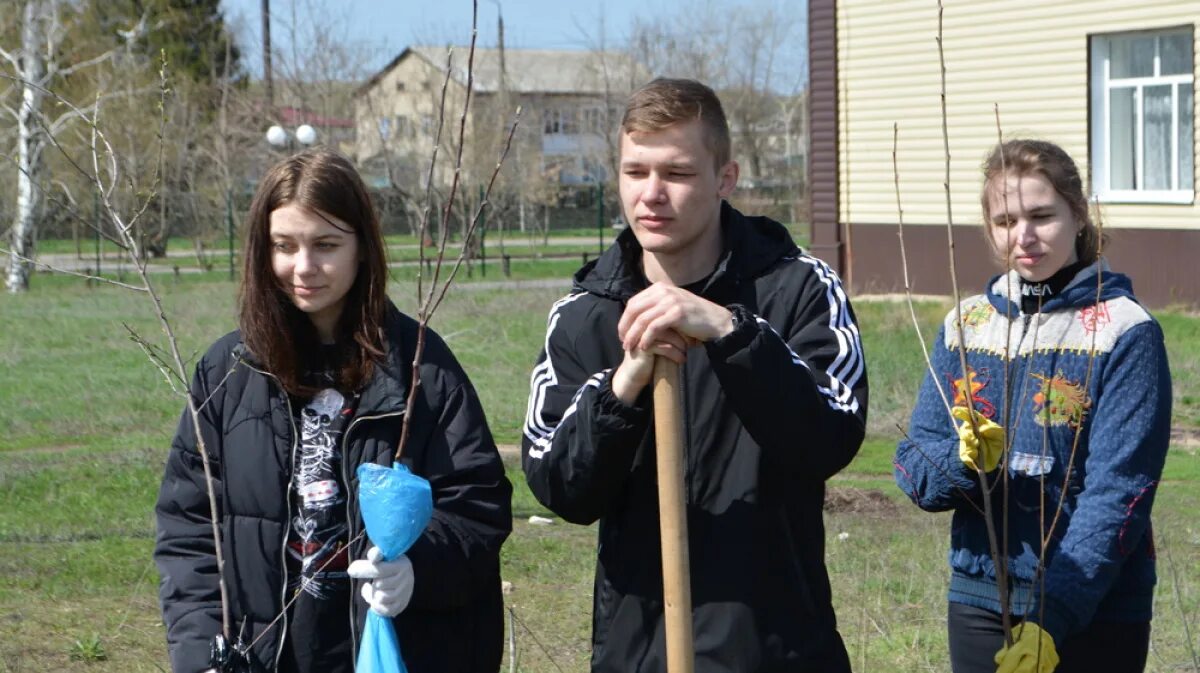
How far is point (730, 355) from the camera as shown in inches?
102

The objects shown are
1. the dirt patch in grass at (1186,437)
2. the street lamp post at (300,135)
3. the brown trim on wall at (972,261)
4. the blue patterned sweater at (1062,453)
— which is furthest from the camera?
the street lamp post at (300,135)

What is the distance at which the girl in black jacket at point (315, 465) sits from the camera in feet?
9.94

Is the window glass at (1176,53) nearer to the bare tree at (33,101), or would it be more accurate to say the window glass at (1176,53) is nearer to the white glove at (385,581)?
the white glove at (385,581)

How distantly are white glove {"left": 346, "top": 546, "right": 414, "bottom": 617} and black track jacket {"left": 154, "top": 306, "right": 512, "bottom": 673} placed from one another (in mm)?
96

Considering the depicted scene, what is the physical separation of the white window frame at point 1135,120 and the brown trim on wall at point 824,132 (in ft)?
13.6

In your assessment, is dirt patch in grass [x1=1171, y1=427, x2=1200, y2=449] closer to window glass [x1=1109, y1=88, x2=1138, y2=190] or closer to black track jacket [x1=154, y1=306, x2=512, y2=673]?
window glass [x1=1109, y1=88, x2=1138, y2=190]

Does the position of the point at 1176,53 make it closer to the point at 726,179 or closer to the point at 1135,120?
the point at 1135,120

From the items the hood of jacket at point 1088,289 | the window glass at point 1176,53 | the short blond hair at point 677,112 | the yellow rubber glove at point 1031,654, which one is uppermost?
the window glass at point 1176,53

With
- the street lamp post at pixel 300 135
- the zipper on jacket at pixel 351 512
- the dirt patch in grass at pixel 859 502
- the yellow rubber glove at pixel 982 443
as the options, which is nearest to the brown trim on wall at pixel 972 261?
the dirt patch in grass at pixel 859 502

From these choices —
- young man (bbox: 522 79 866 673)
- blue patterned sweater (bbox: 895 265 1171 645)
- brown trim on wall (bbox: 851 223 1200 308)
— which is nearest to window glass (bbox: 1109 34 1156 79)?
brown trim on wall (bbox: 851 223 1200 308)

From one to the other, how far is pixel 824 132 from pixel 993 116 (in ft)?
10.8

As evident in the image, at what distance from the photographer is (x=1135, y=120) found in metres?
19.0

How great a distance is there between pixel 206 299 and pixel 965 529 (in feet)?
76.5

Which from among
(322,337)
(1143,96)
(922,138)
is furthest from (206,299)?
(322,337)
